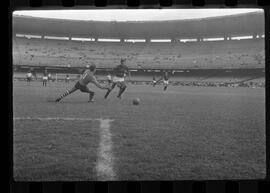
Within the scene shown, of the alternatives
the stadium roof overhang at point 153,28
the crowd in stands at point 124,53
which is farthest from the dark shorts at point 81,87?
the stadium roof overhang at point 153,28

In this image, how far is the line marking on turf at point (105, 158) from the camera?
5.05 metres

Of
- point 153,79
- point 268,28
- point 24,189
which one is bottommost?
point 24,189

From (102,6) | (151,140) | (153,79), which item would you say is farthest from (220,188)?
(153,79)

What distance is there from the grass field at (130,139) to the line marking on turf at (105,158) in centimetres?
1

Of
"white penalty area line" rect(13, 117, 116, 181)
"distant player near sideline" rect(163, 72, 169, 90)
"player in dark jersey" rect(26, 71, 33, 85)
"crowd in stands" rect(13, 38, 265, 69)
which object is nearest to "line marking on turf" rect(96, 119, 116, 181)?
"white penalty area line" rect(13, 117, 116, 181)

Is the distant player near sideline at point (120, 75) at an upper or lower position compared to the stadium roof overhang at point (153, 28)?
lower

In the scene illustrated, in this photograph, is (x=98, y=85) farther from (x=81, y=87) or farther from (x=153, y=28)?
(x=153, y=28)

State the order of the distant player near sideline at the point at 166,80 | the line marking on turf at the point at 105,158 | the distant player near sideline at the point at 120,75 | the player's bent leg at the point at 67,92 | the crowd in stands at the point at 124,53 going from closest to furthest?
the line marking on turf at the point at 105,158, the distant player near sideline at the point at 120,75, the player's bent leg at the point at 67,92, the crowd in stands at the point at 124,53, the distant player near sideline at the point at 166,80

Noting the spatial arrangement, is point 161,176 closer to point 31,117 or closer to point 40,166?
point 40,166

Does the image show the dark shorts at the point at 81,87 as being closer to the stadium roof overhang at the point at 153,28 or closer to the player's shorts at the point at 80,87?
the player's shorts at the point at 80,87

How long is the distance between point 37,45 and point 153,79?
537 centimetres

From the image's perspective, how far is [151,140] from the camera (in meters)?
6.32

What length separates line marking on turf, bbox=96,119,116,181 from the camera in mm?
5051

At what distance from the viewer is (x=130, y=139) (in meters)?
6.31
